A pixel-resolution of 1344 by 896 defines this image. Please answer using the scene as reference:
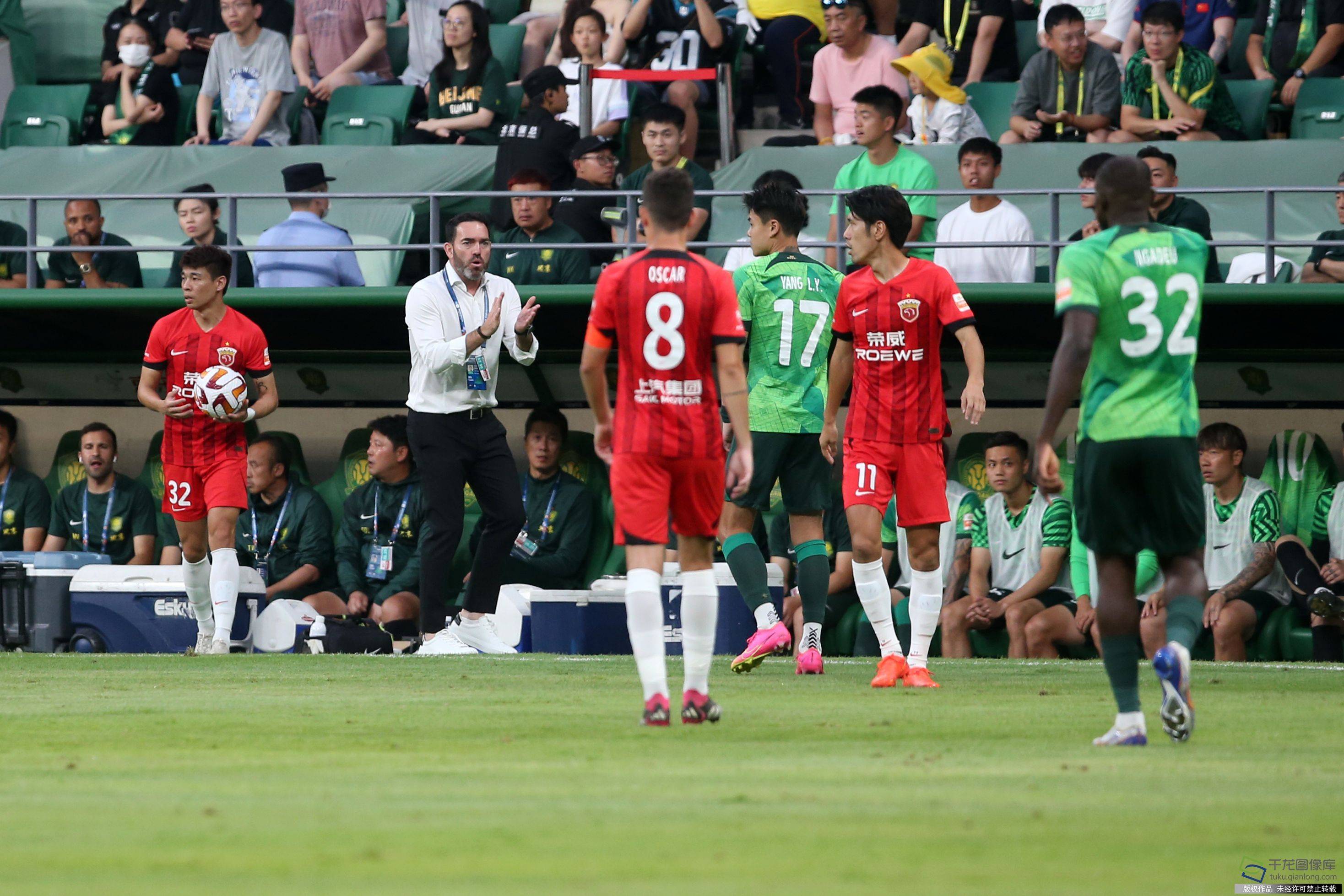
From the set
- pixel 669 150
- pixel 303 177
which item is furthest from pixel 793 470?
pixel 303 177

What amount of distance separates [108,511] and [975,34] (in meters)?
8.78

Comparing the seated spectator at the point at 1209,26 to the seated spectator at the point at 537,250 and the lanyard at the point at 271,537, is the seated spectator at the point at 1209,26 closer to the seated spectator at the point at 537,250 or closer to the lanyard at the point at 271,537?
the seated spectator at the point at 537,250

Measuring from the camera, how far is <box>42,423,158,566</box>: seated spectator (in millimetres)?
14961

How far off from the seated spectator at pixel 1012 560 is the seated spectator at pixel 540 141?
14.7 ft

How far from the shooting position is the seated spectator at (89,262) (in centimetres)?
1523

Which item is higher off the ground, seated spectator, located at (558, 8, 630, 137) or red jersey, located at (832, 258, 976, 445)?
seated spectator, located at (558, 8, 630, 137)

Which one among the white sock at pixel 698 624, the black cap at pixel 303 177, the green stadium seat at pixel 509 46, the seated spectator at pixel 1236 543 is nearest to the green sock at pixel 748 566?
the white sock at pixel 698 624

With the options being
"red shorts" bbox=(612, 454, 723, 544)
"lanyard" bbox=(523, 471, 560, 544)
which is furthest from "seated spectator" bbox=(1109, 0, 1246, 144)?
"red shorts" bbox=(612, 454, 723, 544)

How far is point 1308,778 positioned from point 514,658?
6582 millimetres

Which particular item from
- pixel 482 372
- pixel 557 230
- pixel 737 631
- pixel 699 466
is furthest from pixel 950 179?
pixel 699 466

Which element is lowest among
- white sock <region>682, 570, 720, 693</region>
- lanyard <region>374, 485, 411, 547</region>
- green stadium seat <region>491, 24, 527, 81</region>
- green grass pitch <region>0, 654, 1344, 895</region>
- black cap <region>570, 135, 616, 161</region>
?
green grass pitch <region>0, 654, 1344, 895</region>

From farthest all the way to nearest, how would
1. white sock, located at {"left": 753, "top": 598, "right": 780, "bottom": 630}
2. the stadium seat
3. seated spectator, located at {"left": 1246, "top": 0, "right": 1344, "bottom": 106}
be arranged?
the stadium seat, seated spectator, located at {"left": 1246, "top": 0, "right": 1344, "bottom": 106}, white sock, located at {"left": 753, "top": 598, "right": 780, "bottom": 630}

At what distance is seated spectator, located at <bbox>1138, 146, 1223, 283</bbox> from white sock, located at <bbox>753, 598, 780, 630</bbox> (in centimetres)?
525

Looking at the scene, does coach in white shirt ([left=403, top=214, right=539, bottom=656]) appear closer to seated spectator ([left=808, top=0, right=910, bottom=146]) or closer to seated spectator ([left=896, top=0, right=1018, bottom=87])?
seated spectator ([left=808, top=0, right=910, bottom=146])
